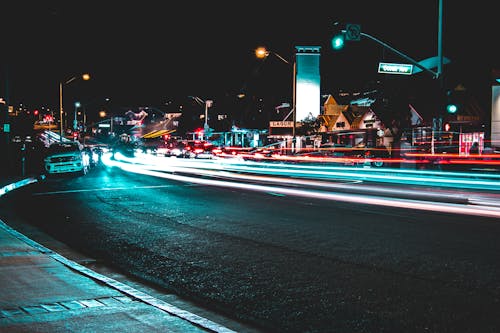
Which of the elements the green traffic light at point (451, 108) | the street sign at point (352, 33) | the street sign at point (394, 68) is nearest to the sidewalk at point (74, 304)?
the street sign at point (352, 33)

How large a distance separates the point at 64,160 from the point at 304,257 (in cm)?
2135

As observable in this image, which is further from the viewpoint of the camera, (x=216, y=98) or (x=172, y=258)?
(x=216, y=98)

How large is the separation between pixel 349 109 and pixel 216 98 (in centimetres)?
3511

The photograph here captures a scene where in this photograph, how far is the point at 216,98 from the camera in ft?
291

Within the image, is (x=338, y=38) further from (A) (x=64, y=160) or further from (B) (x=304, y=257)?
(A) (x=64, y=160)

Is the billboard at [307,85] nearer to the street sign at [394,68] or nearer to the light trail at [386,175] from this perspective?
the light trail at [386,175]

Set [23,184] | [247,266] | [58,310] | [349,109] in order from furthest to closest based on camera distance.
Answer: [349,109] < [23,184] < [247,266] < [58,310]

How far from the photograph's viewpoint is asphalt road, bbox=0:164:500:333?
5668 mm

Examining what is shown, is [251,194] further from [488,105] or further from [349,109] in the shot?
[349,109]

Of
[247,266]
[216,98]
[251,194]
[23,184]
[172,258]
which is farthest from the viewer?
[216,98]

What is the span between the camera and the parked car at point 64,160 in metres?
26.8

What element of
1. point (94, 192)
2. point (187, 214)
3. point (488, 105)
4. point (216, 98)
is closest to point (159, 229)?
point (187, 214)

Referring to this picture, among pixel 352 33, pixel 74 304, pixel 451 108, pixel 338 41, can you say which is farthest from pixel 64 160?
pixel 74 304

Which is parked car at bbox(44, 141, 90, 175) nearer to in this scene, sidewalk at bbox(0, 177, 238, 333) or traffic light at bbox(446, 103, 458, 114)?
traffic light at bbox(446, 103, 458, 114)
